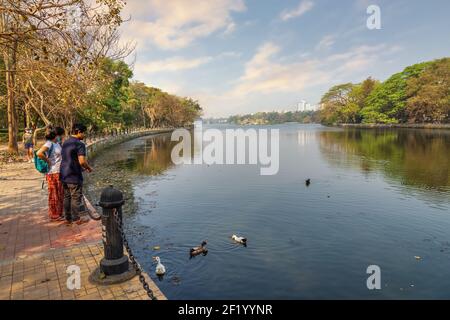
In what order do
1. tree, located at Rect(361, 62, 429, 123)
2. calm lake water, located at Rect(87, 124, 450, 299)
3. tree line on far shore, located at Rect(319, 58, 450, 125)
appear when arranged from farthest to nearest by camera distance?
tree, located at Rect(361, 62, 429, 123), tree line on far shore, located at Rect(319, 58, 450, 125), calm lake water, located at Rect(87, 124, 450, 299)

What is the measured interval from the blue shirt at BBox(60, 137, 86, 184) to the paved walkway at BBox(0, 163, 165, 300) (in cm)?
131

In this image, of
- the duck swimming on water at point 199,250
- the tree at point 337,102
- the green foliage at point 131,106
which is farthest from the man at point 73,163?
the tree at point 337,102

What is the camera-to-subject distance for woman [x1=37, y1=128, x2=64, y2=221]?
811 centimetres

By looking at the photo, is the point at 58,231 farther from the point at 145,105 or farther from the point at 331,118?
the point at 331,118

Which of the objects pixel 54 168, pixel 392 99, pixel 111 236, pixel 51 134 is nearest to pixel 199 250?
pixel 111 236

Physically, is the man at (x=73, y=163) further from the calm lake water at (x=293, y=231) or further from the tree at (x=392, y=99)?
the tree at (x=392, y=99)

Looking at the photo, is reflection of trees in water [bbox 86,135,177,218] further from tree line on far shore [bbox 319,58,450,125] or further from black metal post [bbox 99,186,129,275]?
tree line on far shore [bbox 319,58,450,125]

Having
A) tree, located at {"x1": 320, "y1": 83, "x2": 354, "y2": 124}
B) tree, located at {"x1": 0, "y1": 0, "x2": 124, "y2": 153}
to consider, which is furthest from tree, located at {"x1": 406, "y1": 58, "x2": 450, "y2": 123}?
tree, located at {"x1": 0, "y1": 0, "x2": 124, "y2": 153}

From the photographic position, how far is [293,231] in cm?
1083

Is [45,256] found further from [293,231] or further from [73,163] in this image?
[293,231]

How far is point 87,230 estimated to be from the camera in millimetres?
7941

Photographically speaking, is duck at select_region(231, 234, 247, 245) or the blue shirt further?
duck at select_region(231, 234, 247, 245)

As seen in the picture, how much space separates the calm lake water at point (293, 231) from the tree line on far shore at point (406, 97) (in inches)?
2536

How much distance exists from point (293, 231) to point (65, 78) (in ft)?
28.3
